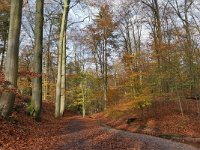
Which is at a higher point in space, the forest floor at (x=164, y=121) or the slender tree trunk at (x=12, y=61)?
the slender tree trunk at (x=12, y=61)

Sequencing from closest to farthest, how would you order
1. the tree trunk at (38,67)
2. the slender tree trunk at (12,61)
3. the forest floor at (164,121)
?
1. the slender tree trunk at (12,61)
2. the tree trunk at (38,67)
3. the forest floor at (164,121)

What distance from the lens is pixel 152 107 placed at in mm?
24766

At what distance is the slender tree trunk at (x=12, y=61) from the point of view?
34.1ft

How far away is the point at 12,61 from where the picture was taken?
10633 millimetres

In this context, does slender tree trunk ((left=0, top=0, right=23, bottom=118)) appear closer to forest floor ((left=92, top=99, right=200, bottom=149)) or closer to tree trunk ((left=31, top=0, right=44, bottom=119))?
tree trunk ((left=31, top=0, right=44, bottom=119))

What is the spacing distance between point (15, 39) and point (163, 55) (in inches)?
514

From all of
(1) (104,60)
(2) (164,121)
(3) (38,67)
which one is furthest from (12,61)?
(1) (104,60)

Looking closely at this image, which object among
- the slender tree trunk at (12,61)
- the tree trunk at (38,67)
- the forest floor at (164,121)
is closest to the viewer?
the slender tree trunk at (12,61)

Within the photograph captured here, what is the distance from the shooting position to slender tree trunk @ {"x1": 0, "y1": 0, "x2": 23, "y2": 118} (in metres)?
10.4

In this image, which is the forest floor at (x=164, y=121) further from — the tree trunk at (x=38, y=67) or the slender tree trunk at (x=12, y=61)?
the slender tree trunk at (x=12, y=61)

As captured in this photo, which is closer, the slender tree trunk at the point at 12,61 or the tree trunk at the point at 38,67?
the slender tree trunk at the point at 12,61

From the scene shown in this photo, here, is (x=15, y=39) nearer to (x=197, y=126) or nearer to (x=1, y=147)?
(x=1, y=147)

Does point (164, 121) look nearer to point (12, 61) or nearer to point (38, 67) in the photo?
point (38, 67)

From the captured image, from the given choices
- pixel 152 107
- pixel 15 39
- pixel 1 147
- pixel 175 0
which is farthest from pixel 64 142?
pixel 175 0
